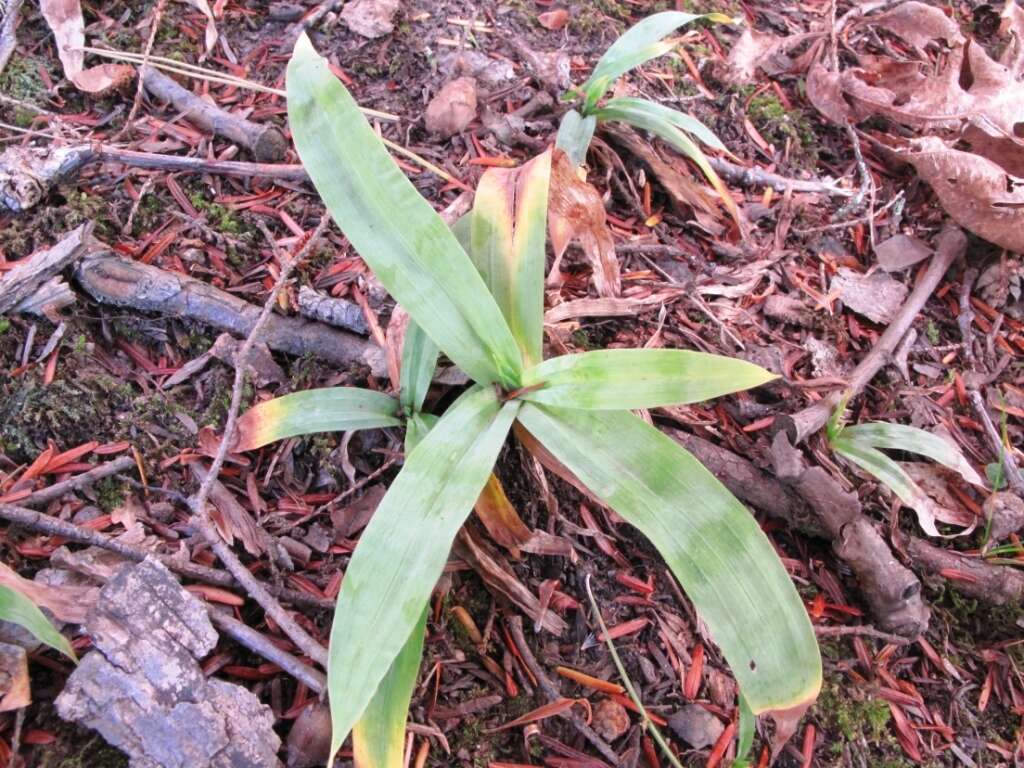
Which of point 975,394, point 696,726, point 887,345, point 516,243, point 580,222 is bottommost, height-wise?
point 696,726

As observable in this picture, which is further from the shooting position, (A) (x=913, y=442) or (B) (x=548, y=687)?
(A) (x=913, y=442)

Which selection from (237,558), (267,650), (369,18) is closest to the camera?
(267,650)

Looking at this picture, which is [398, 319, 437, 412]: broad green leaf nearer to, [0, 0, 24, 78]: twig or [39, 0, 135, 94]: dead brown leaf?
[39, 0, 135, 94]: dead brown leaf

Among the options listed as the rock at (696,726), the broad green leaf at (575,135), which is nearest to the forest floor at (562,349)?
the rock at (696,726)

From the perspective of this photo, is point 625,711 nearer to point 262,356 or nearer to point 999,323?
point 262,356

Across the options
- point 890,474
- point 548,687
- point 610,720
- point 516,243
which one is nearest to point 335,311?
point 516,243

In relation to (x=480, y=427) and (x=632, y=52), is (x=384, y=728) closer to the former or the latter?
(x=480, y=427)

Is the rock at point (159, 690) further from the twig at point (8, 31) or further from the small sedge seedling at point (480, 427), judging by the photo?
the twig at point (8, 31)
